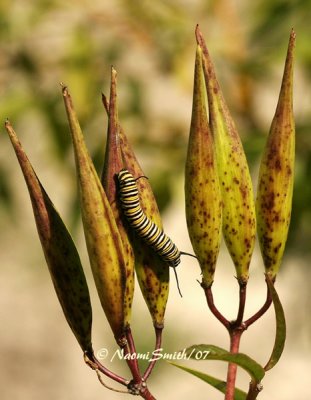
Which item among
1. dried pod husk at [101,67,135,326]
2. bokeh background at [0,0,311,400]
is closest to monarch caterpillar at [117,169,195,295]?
dried pod husk at [101,67,135,326]

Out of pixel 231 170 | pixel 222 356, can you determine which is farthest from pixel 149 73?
pixel 222 356

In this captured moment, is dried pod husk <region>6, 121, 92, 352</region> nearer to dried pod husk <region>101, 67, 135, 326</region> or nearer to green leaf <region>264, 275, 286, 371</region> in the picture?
dried pod husk <region>101, 67, 135, 326</region>

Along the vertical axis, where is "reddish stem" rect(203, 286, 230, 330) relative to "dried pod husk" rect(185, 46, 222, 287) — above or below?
below

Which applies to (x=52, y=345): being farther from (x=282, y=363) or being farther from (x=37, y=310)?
(x=282, y=363)

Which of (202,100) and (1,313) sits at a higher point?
(1,313)

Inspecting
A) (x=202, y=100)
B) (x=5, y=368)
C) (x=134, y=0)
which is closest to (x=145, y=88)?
(x=134, y=0)
